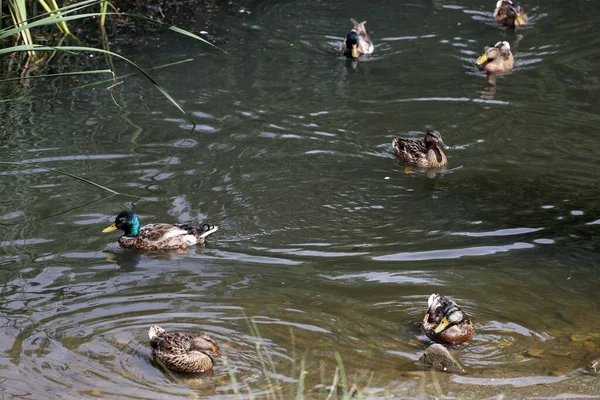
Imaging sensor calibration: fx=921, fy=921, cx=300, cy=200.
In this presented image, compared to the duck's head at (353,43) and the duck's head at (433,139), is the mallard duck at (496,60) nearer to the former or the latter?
the duck's head at (353,43)

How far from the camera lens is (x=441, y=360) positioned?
652cm

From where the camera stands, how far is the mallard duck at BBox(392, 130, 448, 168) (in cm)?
1076

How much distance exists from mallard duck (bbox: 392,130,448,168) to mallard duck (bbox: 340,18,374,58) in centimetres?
385

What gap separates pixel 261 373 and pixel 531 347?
2077 mm

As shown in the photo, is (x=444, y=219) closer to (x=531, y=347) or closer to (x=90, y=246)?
(x=531, y=347)

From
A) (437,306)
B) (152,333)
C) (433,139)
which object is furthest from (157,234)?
(433,139)

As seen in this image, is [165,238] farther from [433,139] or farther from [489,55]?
[489,55]

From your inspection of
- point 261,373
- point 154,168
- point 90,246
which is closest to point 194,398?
point 261,373

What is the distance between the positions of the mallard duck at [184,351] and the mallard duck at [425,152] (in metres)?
4.79

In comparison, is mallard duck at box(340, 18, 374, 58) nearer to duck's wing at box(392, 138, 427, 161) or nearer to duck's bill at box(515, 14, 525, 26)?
duck's bill at box(515, 14, 525, 26)

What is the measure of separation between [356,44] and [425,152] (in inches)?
169

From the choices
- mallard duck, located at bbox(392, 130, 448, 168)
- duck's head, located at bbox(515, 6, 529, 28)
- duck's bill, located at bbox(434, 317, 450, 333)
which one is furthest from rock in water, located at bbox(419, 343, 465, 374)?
duck's head, located at bbox(515, 6, 529, 28)

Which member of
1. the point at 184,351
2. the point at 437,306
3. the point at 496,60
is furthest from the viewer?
the point at 496,60

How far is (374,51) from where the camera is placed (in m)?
15.3
